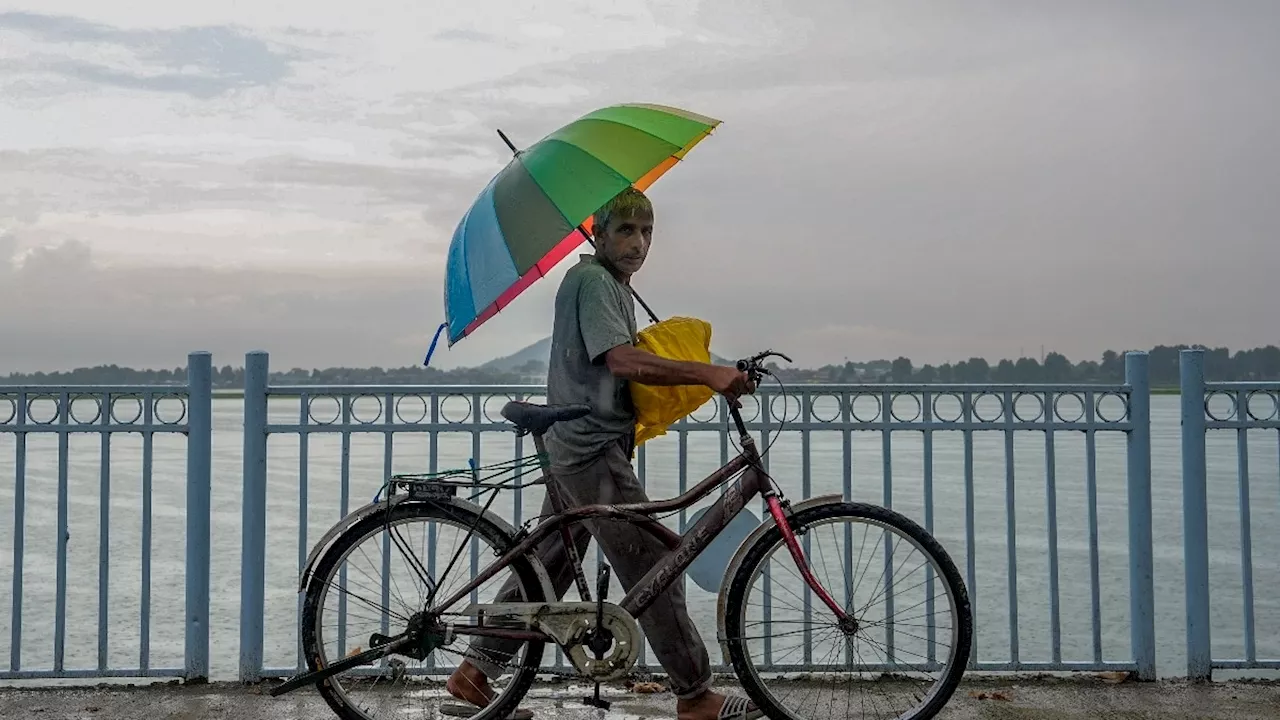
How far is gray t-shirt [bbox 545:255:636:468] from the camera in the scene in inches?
155

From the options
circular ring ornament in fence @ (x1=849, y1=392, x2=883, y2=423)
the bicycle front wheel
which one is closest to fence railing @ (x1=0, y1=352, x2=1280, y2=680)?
circular ring ornament in fence @ (x1=849, y1=392, x2=883, y2=423)

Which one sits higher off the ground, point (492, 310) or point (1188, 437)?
Answer: point (492, 310)

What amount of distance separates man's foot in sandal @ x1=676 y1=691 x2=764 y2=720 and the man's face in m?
1.53

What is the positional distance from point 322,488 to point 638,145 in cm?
1963

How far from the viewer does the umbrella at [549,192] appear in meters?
3.91

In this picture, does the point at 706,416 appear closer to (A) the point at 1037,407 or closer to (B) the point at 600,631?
(B) the point at 600,631

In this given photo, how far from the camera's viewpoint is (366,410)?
5.17 metres

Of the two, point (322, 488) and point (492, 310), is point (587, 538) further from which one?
point (322, 488)

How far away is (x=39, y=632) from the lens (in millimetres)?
8148

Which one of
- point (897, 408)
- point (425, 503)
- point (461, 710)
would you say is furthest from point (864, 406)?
point (461, 710)

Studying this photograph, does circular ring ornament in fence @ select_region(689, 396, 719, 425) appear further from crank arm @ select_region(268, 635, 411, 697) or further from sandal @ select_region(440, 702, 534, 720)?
crank arm @ select_region(268, 635, 411, 697)

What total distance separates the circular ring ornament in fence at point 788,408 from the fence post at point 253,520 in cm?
222

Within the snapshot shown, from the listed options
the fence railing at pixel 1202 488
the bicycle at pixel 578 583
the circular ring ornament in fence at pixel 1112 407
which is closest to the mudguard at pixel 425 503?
the bicycle at pixel 578 583

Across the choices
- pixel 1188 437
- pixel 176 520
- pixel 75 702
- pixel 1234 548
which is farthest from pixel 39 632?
pixel 1234 548
